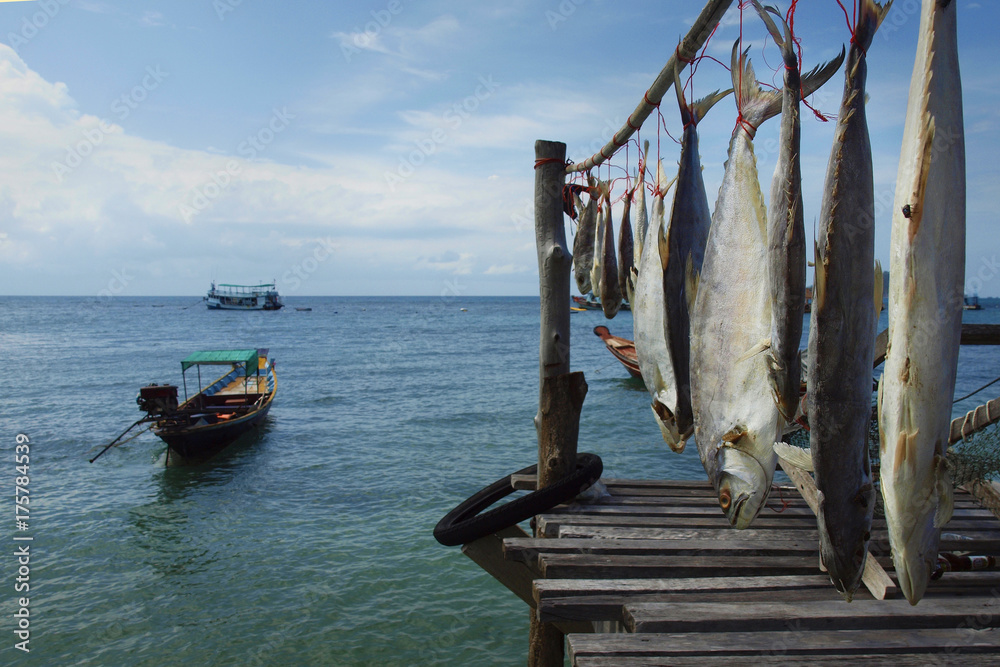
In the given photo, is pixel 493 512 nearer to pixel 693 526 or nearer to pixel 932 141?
pixel 693 526

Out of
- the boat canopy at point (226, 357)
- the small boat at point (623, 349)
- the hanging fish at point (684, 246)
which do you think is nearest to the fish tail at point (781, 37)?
the hanging fish at point (684, 246)

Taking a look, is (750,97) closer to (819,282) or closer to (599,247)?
(819,282)

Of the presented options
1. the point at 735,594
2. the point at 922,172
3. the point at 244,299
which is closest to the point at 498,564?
the point at 735,594

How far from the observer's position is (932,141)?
5.10 ft

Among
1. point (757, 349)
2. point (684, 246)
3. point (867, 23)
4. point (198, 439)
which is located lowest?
point (198, 439)

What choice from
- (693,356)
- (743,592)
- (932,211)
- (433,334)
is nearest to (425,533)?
(743,592)

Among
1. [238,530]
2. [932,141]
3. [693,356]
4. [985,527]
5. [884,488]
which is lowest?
[238,530]

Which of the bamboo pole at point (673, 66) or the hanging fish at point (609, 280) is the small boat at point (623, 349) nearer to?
the hanging fish at point (609, 280)

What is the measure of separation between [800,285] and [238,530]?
11407 mm

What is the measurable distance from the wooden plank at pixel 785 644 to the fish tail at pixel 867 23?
226cm

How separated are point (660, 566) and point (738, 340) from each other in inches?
68.6

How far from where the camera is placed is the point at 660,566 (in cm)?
345

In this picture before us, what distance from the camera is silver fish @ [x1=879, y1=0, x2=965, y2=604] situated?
156cm

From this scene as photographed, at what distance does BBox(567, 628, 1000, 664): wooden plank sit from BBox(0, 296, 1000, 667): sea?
5.01 m
